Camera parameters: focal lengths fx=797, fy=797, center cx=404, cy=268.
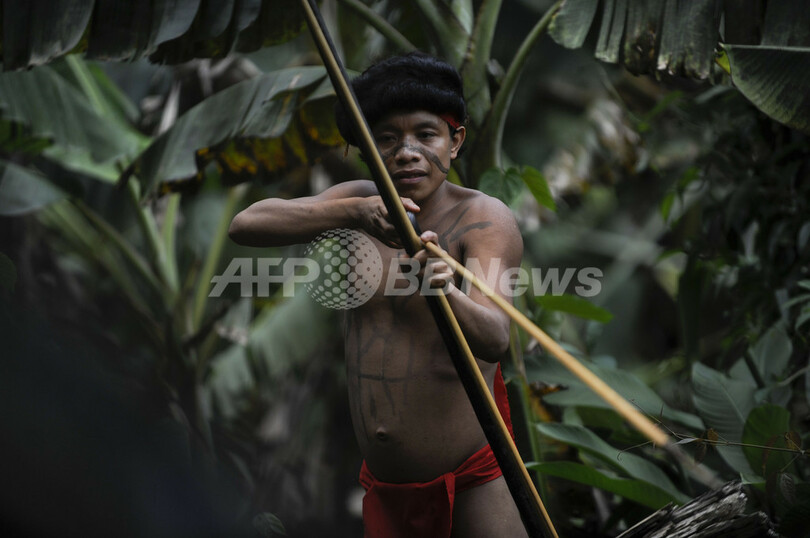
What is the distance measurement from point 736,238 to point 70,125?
227 centimetres

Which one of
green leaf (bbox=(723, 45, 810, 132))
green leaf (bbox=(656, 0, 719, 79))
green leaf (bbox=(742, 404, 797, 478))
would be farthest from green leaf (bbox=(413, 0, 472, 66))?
green leaf (bbox=(742, 404, 797, 478))

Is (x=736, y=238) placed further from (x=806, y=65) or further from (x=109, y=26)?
(x=109, y=26)

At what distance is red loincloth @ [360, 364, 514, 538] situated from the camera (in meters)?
1.19

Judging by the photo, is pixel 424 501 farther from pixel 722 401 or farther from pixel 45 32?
pixel 45 32

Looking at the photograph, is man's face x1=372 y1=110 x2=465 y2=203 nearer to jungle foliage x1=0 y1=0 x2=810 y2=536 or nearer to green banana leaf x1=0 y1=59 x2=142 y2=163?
jungle foliage x1=0 y1=0 x2=810 y2=536

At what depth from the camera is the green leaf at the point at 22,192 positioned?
2.79 meters

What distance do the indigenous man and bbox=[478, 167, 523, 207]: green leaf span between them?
0.50 metres

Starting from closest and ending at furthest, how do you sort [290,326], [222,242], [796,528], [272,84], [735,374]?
1. [796,528]
2. [272,84]
3. [735,374]
4. [222,242]
5. [290,326]

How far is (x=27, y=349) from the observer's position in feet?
3.19

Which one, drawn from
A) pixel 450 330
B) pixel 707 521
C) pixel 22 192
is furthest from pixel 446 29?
pixel 22 192

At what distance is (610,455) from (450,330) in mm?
1127

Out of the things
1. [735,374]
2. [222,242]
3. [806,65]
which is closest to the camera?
[806,65]

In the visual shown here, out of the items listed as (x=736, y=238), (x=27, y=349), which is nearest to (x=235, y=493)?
(x=27, y=349)

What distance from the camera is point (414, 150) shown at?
112cm
